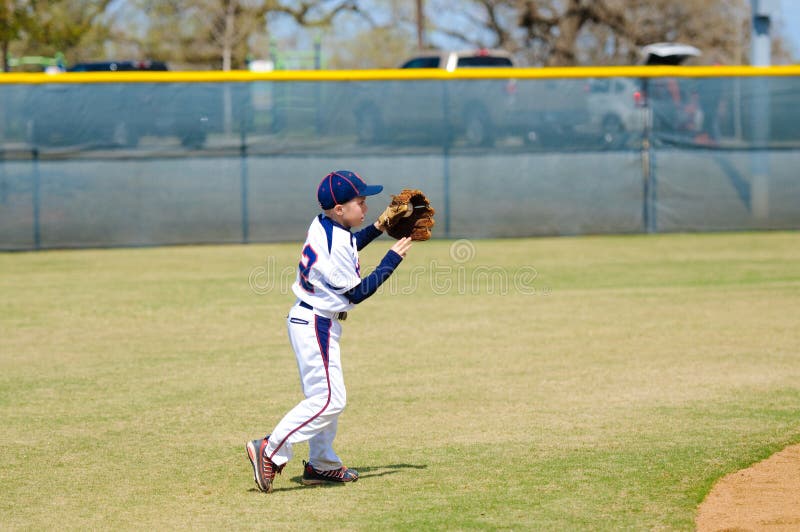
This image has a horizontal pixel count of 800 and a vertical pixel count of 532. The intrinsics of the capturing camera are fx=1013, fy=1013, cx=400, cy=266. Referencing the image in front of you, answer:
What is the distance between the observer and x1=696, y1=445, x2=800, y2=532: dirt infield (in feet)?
15.0

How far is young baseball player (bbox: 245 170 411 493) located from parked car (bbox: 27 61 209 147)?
37.1 feet

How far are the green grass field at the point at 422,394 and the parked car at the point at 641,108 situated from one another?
377cm

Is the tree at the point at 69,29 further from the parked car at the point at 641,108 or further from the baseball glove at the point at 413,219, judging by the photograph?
the baseball glove at the point at 413,219

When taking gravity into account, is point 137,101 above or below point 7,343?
above

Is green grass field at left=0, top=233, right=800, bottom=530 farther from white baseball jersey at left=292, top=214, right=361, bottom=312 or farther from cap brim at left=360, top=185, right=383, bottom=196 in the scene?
cap brim at left=360, top=185, right=383, bottom=196

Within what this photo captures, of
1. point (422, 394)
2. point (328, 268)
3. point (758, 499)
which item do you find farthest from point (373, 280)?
point (422, 394)

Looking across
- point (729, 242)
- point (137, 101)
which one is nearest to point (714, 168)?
point (729, 242)

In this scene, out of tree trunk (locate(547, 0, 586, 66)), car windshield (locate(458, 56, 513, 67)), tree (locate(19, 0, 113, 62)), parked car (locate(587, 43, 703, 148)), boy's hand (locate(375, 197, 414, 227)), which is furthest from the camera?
tree trunk (locate(547, 0, 586, 66))

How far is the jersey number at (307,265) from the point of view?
203 inches

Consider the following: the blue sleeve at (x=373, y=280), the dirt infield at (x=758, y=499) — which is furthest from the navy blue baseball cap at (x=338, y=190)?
the dirt infield at (x=758, y=499)

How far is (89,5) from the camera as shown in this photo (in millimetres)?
37250

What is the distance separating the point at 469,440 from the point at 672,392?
1.90 meters

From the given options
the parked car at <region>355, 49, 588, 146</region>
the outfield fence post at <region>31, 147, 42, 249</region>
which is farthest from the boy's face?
the outfield fence post at <region>31, 147, 42, 249</region>

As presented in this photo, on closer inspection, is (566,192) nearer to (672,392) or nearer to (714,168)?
(714,168)
